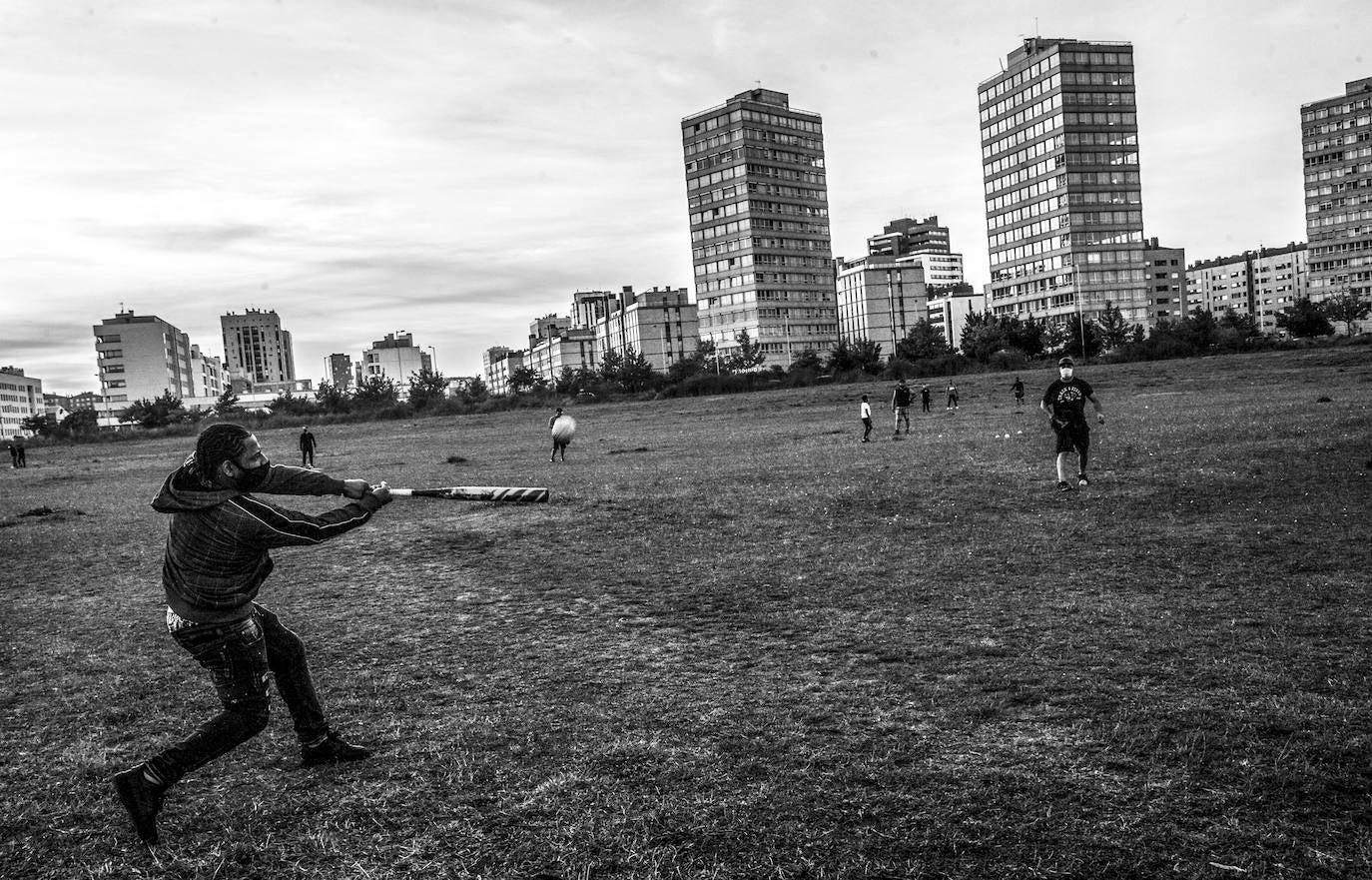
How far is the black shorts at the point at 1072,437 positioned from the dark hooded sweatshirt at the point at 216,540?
50.2 feet

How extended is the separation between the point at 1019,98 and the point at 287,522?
188 meters

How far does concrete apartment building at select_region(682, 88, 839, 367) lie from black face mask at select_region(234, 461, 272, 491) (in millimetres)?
167854

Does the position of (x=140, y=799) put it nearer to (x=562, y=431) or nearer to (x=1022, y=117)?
(x=562, y=431)

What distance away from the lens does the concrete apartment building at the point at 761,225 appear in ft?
575

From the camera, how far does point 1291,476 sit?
58.7ft

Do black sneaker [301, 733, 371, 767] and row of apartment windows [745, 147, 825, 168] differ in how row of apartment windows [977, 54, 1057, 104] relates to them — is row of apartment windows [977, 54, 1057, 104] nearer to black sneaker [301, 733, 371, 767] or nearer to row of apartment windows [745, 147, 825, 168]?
row of apartment windows [745, 147, 825, 168]

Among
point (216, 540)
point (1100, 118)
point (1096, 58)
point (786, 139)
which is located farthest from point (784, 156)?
point (216, 540)

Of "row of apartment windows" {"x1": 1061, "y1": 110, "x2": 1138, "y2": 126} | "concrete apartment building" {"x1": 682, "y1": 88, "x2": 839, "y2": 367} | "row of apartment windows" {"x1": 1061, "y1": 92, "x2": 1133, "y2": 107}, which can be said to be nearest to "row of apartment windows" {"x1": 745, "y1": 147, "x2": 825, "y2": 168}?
"concrete apartment building" {"x1": 682, "y1": 88, "x2": 839, "y2": 367}

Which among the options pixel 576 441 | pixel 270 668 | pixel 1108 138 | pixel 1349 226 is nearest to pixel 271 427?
pixel 576 441

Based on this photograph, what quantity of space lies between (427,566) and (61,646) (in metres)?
5.05

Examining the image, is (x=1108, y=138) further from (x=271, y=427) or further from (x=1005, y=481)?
(x=1005, y=481)

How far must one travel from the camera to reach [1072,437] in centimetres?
1828

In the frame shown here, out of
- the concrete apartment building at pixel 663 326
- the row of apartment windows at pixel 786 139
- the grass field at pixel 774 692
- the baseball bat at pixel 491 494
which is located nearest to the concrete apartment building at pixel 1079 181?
the row of apartment windows at pixel 786 139

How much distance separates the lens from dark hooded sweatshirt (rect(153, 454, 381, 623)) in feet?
19.4
